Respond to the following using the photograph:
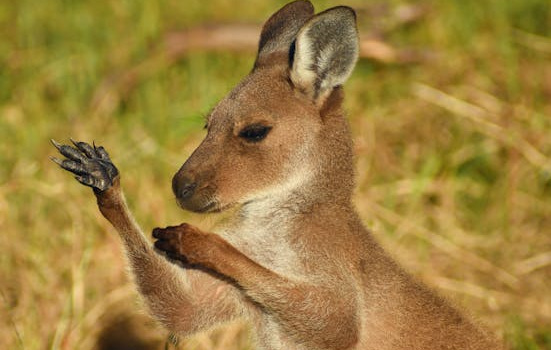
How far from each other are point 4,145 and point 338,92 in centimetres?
359

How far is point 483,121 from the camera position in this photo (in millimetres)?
7547

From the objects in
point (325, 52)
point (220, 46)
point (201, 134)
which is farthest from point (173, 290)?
point (220, 46)

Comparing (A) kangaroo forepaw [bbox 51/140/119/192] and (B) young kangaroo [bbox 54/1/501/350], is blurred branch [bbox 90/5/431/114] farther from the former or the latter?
(A) kangaroo forepaw [bbox 51/140/119/192]

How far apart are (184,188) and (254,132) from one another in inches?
16.4

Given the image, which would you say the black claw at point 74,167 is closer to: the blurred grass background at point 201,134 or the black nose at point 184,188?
the black nose at point 184,188

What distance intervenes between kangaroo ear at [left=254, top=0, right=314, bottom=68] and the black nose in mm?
798

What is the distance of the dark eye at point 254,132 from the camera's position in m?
4.37

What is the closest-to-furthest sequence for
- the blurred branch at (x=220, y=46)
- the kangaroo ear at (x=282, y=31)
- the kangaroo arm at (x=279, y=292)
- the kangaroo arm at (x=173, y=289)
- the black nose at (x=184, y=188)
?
the kangaroo arm at (x=279, y=292)
the black nose at (x=184, y=188)
the kangaroo arm at (x=173, y=289)
the kangaroo ear at (x=282, y=31)
the blurred branch at (x=220, y=46)

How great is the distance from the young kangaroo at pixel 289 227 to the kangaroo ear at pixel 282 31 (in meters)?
0.05

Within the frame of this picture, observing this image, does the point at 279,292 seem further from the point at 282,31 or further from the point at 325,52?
the point at 282,31

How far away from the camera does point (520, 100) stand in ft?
25.8

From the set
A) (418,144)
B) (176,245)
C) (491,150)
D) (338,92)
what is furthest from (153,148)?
(176,245)

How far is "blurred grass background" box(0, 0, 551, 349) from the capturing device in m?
6.03

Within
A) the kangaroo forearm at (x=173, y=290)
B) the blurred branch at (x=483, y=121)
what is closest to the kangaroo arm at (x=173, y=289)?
the kangaroo forearm at (x=173, y=290)
